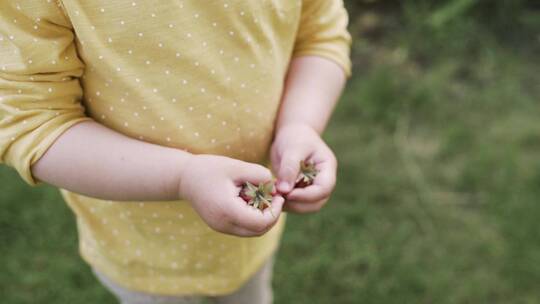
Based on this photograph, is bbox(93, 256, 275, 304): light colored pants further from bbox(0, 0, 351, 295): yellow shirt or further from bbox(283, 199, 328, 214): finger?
bbox(283, 199, 328, 214): finger

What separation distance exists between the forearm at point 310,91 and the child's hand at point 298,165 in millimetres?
32

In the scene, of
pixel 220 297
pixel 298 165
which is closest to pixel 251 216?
pixel 298 165

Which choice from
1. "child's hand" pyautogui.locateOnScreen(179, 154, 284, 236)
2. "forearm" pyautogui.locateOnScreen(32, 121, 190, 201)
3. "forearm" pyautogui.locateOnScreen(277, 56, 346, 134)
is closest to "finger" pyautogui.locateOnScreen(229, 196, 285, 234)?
"child's hand" pyautogui.locateOnScreen(179, 154, 284, 236)

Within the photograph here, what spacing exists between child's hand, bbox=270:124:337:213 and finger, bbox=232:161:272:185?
6cm

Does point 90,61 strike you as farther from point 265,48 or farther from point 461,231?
point 461,231

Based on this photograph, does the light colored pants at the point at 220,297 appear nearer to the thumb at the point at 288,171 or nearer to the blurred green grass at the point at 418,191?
the thumb at the point at 288,171

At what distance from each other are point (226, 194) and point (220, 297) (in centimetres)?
46

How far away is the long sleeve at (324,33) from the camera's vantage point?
1109 mm

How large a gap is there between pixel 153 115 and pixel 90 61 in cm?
11

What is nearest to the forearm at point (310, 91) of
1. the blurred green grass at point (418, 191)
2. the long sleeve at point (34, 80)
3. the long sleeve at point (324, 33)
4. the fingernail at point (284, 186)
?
the long sleeve at point (324, 33)

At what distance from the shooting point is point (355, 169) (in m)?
2.16

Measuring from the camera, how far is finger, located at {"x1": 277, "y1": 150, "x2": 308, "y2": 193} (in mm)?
939

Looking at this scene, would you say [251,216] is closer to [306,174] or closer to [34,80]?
[306,174]

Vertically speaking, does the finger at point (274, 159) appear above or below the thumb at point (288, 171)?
below
